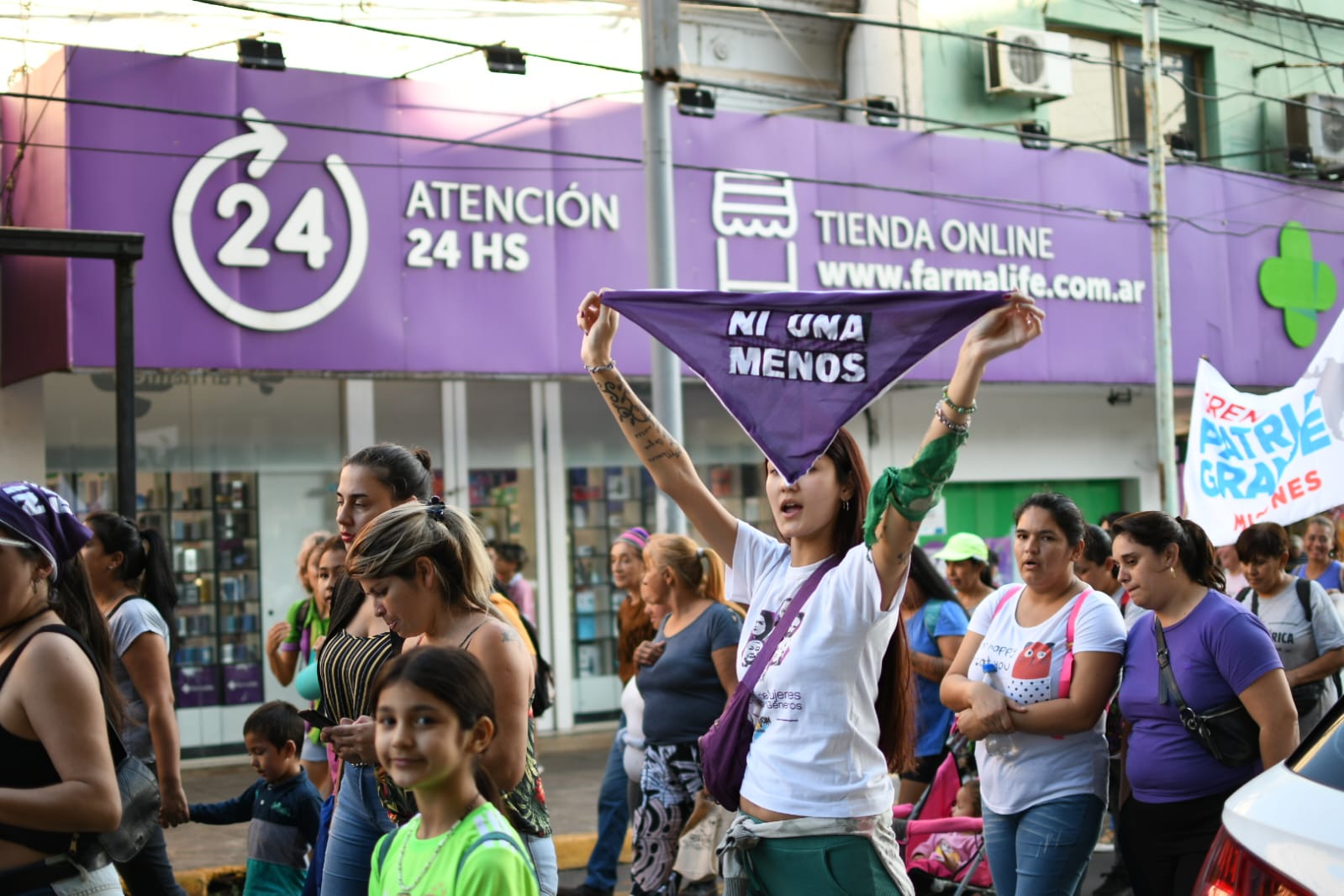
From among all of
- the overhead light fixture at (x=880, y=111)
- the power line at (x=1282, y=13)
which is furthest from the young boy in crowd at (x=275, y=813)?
the power line at (x=1282, y=13)

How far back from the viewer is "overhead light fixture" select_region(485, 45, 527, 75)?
1180 centimetres

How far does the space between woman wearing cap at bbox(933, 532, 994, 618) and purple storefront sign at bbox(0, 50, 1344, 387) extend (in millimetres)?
4988

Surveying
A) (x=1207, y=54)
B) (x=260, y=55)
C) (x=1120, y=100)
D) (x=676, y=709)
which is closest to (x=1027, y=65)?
(x=1120, y=100)

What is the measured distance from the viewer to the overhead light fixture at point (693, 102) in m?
13.7

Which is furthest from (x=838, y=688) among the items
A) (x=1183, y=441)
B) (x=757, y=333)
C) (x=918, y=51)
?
(x=1183, y=441)

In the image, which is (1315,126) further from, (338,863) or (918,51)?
(338,863)

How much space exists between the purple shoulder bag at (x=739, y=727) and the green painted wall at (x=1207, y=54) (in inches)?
523

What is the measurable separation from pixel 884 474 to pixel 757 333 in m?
0.73

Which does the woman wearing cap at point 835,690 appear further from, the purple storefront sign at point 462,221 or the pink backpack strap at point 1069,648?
the purple storefront sign at point 462,221

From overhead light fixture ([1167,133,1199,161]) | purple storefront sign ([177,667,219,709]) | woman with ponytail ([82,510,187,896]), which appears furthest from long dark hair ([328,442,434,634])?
overhead light fixture ([1167,133,1199,161])

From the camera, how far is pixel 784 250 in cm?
1435

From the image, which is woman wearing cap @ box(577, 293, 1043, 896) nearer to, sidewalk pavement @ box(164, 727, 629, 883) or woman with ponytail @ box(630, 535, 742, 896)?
woman with ponytail @ box(630, 535, 742, 896)

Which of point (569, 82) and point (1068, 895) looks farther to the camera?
point (569, 82)

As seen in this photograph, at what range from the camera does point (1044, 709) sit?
5266 mm
